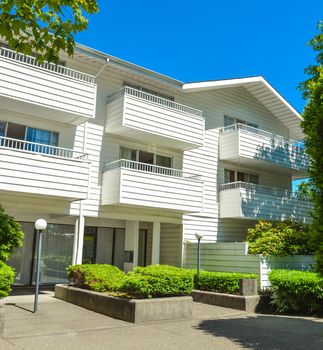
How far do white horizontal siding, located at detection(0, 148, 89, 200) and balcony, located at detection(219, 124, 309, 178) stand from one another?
8.88 m

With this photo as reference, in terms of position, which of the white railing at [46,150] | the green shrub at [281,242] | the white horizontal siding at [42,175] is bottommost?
the green shrub at [281,242]

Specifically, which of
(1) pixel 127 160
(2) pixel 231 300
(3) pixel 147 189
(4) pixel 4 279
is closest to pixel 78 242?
(3) pixel 147 189

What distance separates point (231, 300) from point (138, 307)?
4.36m

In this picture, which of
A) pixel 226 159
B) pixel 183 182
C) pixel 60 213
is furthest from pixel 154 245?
pixel 226 159

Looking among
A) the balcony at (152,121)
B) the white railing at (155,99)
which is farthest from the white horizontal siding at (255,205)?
the white railing at (155,99)

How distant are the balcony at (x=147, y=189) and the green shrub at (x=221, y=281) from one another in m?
3.28

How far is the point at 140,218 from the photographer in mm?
17922

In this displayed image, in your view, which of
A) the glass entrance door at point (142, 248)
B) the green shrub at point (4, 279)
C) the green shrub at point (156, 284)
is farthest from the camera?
the glass entrance door at point (142, 248)

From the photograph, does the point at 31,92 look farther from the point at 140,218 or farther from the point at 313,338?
the point at 313,338

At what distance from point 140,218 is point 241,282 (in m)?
5.77

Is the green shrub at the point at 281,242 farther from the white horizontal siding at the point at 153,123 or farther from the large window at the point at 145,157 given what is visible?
the large window at the point at 145,157

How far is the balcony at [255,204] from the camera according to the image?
2005cm

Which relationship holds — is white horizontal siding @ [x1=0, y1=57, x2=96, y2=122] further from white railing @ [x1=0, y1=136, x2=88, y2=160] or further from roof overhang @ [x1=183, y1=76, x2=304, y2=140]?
roof overhang @ [x1=183, y1=76, x2=304, y2=140]

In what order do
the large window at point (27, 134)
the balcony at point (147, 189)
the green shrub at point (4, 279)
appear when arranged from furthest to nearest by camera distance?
the balcony at point (147, 189)
the large window at point (27, 134)
the green shrub at point (4, 279)
